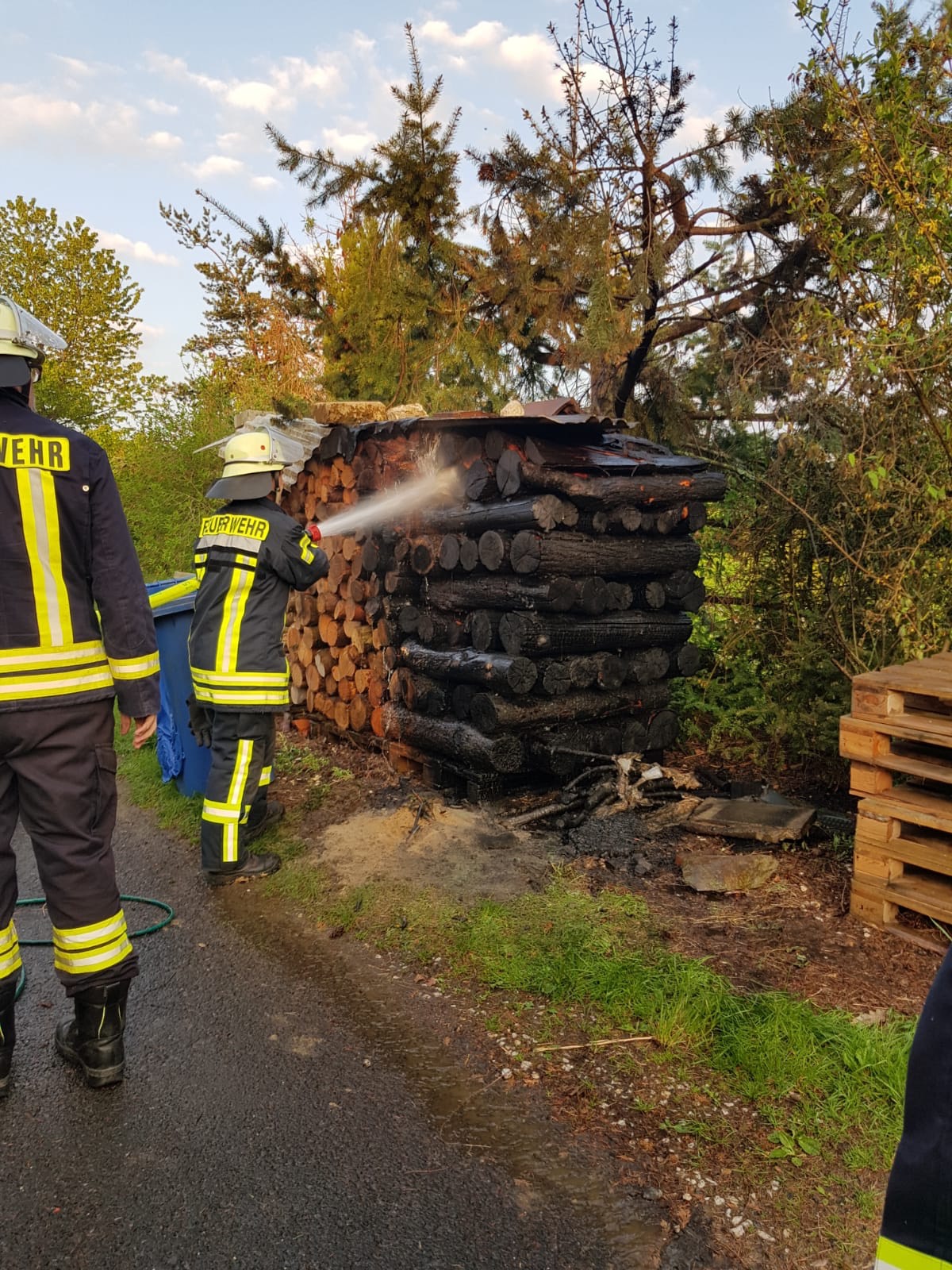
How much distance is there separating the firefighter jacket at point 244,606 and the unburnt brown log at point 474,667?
1286 mm

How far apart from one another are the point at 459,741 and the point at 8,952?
3.12 metres

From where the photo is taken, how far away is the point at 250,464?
501 centimetres

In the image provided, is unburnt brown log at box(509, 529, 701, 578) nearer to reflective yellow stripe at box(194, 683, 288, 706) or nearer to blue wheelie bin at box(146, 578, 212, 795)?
reflective yellow stripe at box(194, 683, 288, 706)

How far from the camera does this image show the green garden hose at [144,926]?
4.17 m

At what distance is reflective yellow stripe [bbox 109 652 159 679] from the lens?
3180 mm

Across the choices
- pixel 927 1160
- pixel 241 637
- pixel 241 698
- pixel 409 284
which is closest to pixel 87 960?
pixel 241 698

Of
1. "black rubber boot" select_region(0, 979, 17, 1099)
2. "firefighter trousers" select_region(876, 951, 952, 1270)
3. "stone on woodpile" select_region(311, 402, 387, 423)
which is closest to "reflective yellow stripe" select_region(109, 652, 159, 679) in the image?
Answer: "black rubber boot" select_region(0, 979, 17, 1099)

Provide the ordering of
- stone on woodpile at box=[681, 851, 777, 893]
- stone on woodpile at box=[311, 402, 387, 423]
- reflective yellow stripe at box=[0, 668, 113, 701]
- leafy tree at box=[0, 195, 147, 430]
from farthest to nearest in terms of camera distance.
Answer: leafy tree at box=[0, 195, 147, 430], stone on woodpile at box=[311, 402, 387, 423], stone on woodpile at box=[681, 851, 777, 893], reflective yellow stripe at box=[0, 668, 113, 701]

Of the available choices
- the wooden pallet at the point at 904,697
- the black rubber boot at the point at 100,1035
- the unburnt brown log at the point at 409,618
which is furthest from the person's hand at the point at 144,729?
the unburnt brown log at the point at 409,618

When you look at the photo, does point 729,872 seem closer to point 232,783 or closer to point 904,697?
point 904,697

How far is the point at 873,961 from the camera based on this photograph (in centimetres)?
364

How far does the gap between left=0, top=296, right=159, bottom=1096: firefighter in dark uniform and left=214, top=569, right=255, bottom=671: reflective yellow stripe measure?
164 cm

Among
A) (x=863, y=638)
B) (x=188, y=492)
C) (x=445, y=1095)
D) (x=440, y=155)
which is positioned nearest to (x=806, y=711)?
(x=863, y=638)

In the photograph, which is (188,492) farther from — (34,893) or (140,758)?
(34,893)
